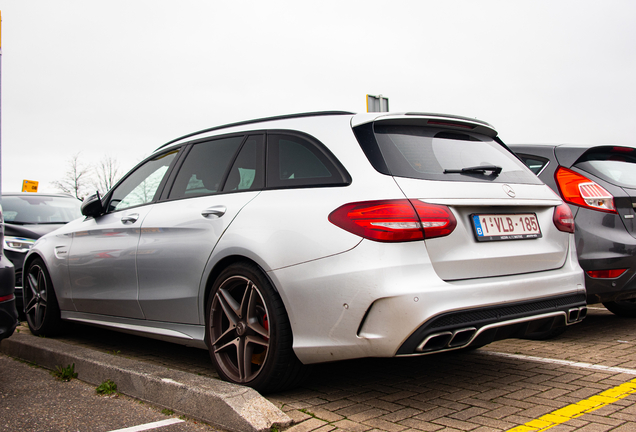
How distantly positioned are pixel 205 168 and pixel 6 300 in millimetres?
1553

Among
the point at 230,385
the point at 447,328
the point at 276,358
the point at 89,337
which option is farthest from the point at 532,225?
the point at 89,337

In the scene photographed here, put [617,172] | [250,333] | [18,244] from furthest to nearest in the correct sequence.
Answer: [18,244], [617,172], [250,333]

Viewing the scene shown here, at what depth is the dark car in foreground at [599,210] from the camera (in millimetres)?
4633

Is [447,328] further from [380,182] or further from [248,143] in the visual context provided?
[248,143]

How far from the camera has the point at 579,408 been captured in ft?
10.2

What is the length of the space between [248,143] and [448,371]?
201 cm

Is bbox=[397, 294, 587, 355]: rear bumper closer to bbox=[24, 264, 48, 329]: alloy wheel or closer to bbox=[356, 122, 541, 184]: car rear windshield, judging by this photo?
bbox=[356, 122, 541, 184]: car rear windshield

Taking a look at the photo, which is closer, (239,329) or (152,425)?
(152,425)

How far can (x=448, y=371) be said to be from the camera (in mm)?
3973

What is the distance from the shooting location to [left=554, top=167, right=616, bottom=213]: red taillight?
4.72m

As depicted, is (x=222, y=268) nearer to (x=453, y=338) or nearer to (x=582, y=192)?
(x=453, y=338)

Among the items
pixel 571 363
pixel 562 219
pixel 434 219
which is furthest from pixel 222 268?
pixel 571 363

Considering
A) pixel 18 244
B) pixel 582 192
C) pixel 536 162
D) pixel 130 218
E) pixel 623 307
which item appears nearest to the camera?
pixel 130 218

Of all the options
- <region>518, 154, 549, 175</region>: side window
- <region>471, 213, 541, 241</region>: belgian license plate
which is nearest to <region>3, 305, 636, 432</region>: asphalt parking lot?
<region>471, 213, 541, 241</region>: belgian license plate
